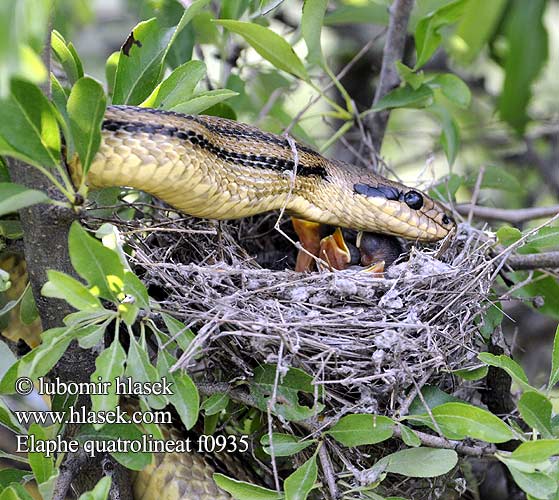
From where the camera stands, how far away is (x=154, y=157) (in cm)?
217

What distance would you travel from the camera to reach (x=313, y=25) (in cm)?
266

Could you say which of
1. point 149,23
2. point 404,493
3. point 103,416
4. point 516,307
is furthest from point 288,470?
point 516,307

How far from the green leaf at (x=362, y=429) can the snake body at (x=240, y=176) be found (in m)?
0.76

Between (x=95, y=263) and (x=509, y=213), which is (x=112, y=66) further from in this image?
(x=509, y=213)

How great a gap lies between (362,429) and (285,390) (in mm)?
231

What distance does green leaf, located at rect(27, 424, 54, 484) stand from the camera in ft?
6.40

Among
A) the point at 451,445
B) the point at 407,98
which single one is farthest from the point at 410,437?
the point at 407,98

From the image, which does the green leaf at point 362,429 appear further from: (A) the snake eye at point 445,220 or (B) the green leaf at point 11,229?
(A) the snake eye at point 445,220

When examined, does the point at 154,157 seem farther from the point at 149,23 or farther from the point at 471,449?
the point at 471,449

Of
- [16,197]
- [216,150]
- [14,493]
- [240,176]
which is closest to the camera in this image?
[16,197]

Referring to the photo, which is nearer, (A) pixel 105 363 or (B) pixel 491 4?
(A) pixel 105 363

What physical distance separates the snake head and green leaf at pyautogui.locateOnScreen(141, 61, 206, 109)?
3.15ft

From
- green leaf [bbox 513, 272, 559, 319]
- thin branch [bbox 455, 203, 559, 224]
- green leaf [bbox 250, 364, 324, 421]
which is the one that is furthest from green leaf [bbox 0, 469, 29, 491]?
thin branch [bbox 455, 203, 559, 224]

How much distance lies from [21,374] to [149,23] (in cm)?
110
